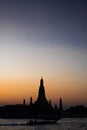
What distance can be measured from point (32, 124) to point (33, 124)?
57 cm

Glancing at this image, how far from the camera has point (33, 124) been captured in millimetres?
160750

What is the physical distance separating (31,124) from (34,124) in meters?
2.38

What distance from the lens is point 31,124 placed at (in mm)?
160500

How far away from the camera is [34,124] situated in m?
162

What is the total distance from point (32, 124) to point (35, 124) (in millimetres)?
2818

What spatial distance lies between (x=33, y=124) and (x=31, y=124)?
2.93 ft

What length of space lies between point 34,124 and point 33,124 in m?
1.81

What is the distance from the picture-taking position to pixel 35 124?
534 ft

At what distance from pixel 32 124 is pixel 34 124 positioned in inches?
90.5

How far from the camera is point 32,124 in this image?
6314 inches
